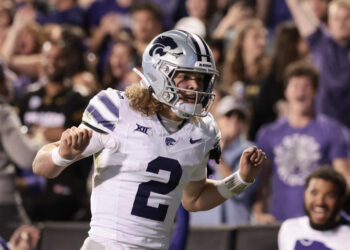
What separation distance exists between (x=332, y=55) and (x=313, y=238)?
2.66 meters

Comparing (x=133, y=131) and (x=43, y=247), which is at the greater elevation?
(x=133, y=131)

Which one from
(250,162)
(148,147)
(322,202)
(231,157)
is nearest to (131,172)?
(148,147)

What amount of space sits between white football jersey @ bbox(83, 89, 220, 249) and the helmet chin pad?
0.11 metres

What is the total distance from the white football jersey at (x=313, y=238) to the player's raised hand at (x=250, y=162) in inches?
45.1

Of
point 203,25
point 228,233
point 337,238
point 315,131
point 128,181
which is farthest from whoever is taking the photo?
point 203,25

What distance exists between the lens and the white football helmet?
4266 millimetres

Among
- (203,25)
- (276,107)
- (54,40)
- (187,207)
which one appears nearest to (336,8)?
(276,107)

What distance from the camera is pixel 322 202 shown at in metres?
5.49

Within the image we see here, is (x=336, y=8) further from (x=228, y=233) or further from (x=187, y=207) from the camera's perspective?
(x=187, y=207)

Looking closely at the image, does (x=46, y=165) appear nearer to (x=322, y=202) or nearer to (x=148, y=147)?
(x=148, y=147)

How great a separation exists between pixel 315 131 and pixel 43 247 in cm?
231

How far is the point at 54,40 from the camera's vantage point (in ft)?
24.5

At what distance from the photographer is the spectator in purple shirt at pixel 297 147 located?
22.9ft

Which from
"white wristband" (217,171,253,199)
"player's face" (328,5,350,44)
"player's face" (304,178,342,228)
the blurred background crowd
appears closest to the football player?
"white wristband" (217,171,253,199)
